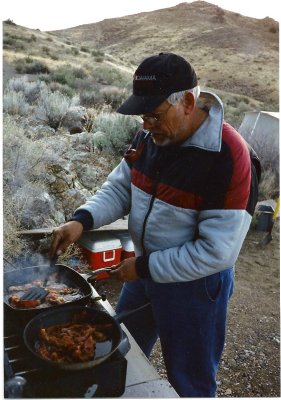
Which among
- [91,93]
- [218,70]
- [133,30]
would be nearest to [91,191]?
[91,93]

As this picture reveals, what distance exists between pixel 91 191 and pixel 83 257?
5.19 feet

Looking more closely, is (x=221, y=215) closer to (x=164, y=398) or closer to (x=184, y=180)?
(x=184, y=180)

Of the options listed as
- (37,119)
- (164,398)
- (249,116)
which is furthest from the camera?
(249,116)

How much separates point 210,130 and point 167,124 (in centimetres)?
20

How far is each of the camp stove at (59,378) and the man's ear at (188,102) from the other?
1046mm

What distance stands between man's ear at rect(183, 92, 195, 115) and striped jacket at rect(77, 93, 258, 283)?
11cm

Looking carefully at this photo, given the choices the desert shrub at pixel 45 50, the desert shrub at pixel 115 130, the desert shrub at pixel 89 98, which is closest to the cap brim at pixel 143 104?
the desert shrub at pixel 115 130

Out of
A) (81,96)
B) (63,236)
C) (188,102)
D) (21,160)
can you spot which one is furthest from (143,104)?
(81,96)

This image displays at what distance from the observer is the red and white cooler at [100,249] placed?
3941 millimetres

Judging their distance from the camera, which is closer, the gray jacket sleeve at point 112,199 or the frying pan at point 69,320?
the frying pan at point 69,320

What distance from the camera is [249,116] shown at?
10211 millimetres

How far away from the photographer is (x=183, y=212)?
6.09 ft

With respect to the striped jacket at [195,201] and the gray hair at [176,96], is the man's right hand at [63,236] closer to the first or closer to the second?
the striped jacket at [195,201]

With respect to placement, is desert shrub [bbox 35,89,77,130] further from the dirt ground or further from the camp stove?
the camp stove
